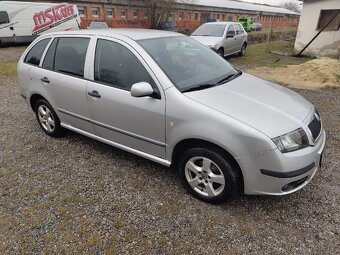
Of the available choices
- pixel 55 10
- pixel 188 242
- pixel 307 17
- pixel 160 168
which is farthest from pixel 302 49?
pixel 55 10

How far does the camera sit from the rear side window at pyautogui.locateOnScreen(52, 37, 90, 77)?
3.50 m

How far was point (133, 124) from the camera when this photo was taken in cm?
306

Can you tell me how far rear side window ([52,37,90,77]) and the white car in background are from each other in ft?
23.8

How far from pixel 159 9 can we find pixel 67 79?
30.0 metres

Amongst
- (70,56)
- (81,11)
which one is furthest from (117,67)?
(81,11)

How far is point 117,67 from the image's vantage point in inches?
124

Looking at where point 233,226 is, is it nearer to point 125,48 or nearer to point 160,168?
point 160,168

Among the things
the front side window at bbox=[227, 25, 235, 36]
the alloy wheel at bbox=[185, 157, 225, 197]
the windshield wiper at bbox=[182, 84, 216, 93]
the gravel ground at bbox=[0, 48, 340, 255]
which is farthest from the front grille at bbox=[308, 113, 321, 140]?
the front side window at bbox=[227, 25, 235, 36]

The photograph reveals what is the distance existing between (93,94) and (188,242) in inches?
80.3

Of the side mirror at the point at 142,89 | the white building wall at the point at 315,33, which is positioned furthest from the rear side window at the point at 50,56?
the white building wall at the point at 315,33

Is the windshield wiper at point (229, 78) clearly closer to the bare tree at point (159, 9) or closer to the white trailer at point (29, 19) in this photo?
the white trailer at point (29, 19)

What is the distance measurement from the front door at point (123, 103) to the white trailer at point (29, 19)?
55.8 feet

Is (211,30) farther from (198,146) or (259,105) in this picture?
(198,146)

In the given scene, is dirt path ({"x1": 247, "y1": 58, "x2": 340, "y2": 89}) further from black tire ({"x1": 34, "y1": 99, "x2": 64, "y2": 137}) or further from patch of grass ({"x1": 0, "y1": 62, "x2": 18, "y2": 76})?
patch of grass ({"x1": 0, "y1": 62, "x2": 18, "y2": 76})
